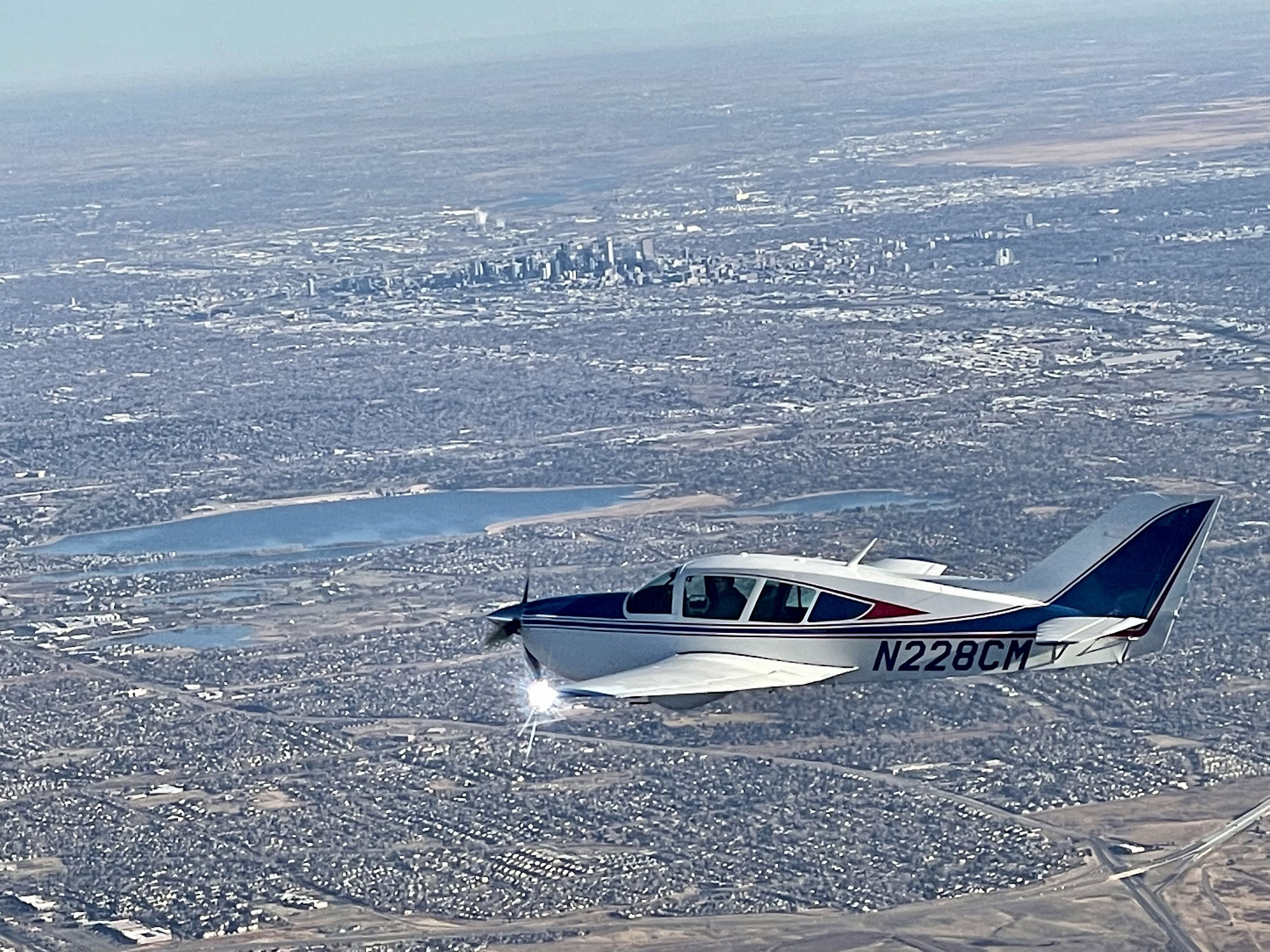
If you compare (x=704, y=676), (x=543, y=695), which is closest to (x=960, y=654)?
(x=704, y=676)

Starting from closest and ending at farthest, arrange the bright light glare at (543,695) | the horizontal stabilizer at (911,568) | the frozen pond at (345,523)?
the bright light glare at (543,695) → the horizontal stabilizer at (911,568) → the frozen pond at (345,523)

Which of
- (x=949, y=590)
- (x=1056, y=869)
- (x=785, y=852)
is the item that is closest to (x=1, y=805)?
(x=785, y=852)

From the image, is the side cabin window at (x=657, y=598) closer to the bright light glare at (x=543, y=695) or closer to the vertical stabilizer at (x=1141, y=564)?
the bright light glare at (x=543, y=695)

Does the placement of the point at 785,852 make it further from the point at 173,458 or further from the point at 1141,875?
the point at 173,458

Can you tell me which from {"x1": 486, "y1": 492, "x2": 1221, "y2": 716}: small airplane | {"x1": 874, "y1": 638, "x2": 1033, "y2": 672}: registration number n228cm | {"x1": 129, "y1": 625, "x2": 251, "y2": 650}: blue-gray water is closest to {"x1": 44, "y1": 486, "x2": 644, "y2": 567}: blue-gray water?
{"x1": 129, "y1": 625, "x2": 251, "y2": 650}: blue-gray water

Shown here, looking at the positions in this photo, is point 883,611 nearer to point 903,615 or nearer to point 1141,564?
point 903,615

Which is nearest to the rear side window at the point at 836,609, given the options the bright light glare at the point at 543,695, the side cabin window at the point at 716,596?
the side cabin window at the point at 716,596
